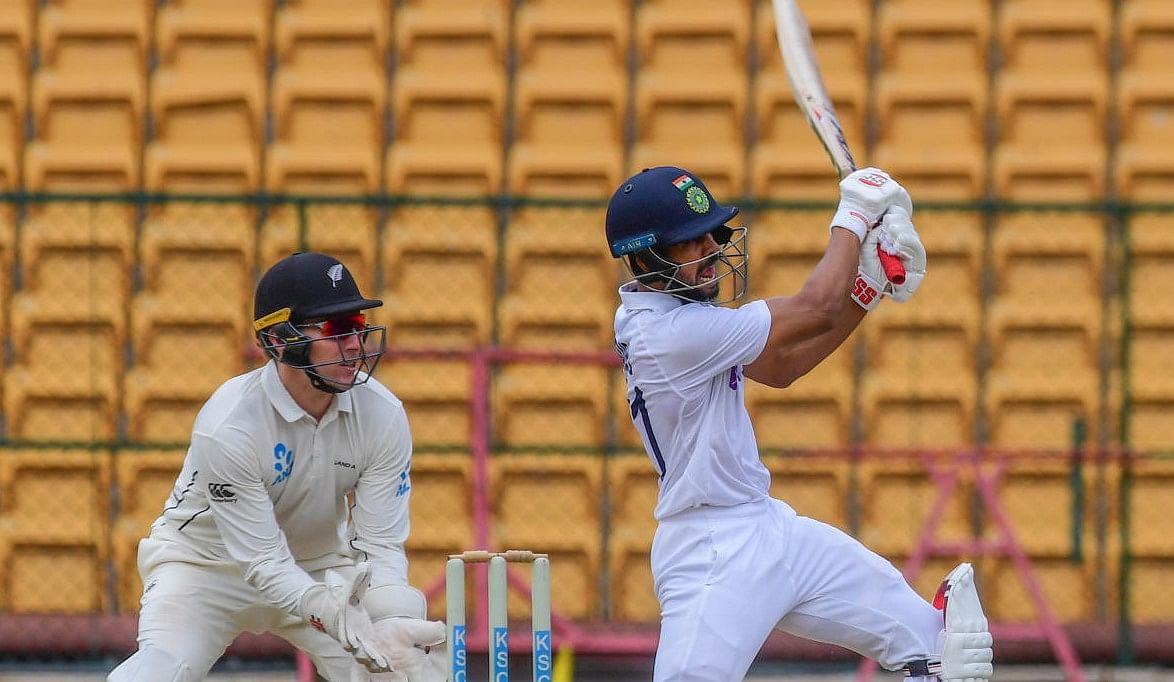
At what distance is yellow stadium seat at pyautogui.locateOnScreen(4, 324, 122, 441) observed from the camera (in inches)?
310

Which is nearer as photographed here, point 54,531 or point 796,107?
point 54,531

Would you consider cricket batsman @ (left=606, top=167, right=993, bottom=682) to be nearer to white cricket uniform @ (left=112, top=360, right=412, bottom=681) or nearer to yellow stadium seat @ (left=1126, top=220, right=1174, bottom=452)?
white cricket uniform @ (left=112, top=360, right=412, bottom=681)

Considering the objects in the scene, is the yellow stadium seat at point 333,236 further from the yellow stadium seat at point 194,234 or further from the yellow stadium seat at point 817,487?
the yellow stadium seat at point 817,487

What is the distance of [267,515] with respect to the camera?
15.1 ft

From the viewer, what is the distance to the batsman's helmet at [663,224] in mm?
4238

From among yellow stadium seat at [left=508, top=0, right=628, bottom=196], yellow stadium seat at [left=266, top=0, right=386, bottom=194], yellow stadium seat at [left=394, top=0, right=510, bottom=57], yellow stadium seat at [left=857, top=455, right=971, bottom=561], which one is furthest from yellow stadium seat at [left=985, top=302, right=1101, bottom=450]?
yellow stadium seat at [left=266, top=0, right=386, bottom=194]

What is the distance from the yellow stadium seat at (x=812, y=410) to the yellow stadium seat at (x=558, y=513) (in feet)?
2.64

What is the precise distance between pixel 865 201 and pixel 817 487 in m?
3.70

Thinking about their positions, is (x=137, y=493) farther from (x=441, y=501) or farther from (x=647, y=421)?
(x=647, y=421)

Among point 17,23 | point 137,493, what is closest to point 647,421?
point 137,493

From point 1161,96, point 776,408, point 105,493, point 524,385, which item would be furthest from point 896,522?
point 105,493

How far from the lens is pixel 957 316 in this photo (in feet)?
26.1

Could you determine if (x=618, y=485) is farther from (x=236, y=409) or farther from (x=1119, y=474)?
(x=236, y=409)

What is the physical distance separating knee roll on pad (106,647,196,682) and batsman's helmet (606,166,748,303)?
1.61 m
